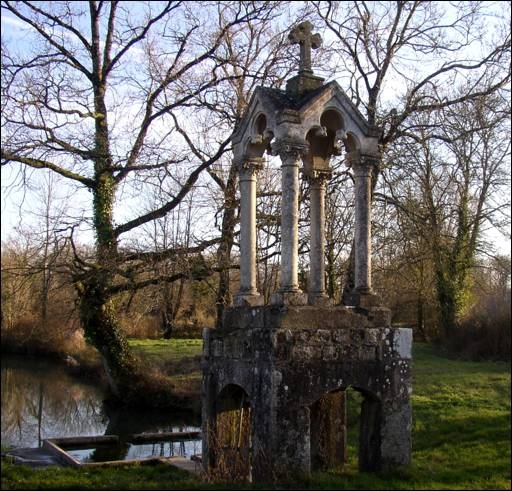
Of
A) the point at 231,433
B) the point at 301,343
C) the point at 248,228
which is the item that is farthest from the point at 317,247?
the point at 231,433

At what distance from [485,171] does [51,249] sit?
1111cm

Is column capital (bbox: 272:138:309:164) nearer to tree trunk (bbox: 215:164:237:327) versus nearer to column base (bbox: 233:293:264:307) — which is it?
column base (bbox: 233:293:264:307)

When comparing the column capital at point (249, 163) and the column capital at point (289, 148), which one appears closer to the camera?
the column capital at point (289, 148)

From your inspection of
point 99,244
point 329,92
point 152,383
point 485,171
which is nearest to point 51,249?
point 99,244

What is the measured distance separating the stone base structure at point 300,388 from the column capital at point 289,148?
6.57 ft

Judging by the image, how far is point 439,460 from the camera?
8469 mm

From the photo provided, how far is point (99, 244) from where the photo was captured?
58.6 ft

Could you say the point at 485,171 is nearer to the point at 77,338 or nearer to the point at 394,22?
the point at 394,22

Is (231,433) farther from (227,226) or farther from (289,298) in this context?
(227,226)

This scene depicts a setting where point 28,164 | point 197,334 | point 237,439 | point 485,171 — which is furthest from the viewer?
point 197,334

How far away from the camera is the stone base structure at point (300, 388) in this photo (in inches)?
311

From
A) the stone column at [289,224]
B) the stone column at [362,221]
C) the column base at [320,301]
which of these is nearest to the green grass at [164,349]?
the column base at [320,301]

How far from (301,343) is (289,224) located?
5.22 ft

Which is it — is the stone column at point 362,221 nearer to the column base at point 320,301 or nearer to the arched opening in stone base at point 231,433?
the column base at point 320,301
